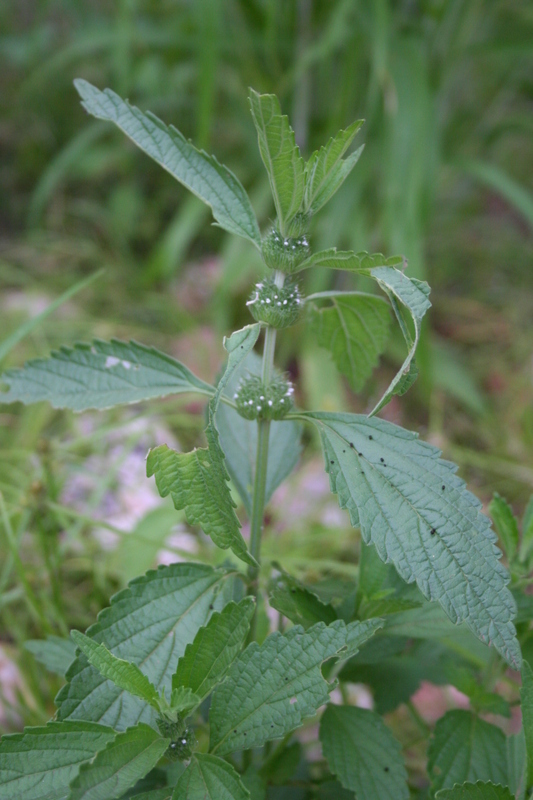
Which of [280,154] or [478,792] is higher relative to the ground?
[280,154]

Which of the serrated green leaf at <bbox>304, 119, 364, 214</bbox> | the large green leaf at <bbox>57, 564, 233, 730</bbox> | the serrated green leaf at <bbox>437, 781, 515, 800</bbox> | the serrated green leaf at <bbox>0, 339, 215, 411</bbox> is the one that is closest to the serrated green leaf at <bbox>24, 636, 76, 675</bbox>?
the large green leaf at <bbox>57, 564, 233, 730</bbox>

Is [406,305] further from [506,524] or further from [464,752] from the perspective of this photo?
[464,752]

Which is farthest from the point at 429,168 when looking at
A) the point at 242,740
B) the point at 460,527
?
the point at 242,740

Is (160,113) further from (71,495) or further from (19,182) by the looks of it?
(71,495)

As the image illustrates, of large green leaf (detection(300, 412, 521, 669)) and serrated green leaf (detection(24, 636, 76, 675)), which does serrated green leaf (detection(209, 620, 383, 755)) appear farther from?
serrated green leaf (detection(24, 636, 76, 675))

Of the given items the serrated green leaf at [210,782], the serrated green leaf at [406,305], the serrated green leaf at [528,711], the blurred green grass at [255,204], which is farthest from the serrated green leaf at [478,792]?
the blurred green grass at [255,204]

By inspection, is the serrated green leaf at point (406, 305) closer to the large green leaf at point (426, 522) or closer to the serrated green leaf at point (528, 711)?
the large green leaf at point (426, 522)

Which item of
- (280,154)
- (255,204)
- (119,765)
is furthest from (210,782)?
(255,204)
